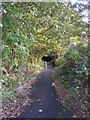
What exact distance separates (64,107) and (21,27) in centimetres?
257

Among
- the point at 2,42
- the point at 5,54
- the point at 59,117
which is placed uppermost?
the point at 2,42

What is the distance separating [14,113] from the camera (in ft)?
11.3

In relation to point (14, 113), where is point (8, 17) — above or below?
above

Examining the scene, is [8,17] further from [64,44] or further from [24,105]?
[64,44]

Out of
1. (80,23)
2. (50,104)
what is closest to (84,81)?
(50,104)

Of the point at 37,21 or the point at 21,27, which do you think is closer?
the point at 21,27

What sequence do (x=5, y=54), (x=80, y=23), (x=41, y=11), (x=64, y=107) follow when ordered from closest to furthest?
1. (x=5, y=54)
2. (x=64, y=107)
3. (x=41, y=11)
4. (x=80, y=23)

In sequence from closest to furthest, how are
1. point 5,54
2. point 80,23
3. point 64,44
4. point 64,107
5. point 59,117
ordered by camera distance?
1. point 59,117
2. point 5,54
3. point 64,107
4. point 80,23
5. point 64,44

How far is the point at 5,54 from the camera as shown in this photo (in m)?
3.39

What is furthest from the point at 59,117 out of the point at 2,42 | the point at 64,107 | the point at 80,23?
the point at 80,23

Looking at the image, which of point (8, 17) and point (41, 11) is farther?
point (41, 11)

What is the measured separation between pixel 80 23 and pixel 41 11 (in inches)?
143

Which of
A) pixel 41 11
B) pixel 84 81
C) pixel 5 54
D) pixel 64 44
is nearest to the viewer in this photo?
pixel 5 54

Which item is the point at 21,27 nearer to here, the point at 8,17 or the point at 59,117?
the point at 8,17
